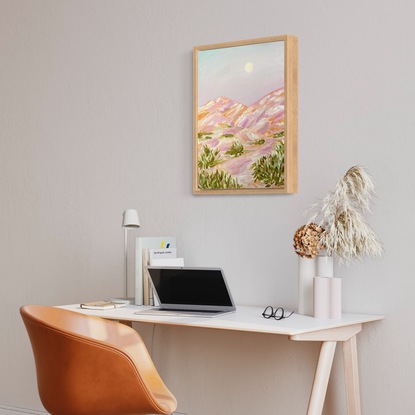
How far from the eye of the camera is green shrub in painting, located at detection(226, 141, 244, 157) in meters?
3.30

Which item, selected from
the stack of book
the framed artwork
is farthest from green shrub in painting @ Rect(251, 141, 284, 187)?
the stack of book

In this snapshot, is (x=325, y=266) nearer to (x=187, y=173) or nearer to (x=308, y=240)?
(x=308, y=240)

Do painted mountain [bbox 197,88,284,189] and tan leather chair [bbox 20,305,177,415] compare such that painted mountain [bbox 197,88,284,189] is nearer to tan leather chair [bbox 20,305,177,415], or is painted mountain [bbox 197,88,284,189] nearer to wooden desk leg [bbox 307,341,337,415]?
wooden desk leg [bbox 307,341,337,415]

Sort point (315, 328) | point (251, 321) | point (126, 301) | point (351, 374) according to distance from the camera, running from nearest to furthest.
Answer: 1. point (315, 328)
2. point (251, 321)
3. point (351, 374)
4. point (126, 301)

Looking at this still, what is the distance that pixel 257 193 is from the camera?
326 cm

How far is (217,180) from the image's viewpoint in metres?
3.36

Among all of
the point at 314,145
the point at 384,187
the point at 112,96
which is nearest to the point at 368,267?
the point at 384,187

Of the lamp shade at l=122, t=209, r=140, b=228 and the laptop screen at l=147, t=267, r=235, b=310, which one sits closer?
the laptop screen at l=147, t=267, r=235, b=310

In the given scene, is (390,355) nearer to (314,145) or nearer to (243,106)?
(314,145)

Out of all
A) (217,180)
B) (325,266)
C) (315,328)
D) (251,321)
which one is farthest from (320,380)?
(217,180)

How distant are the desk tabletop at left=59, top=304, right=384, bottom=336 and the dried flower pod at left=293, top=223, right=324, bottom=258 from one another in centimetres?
24

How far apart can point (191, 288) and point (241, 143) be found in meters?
0.64

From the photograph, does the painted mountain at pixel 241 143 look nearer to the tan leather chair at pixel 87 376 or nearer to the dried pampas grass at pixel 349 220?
the dried pampas grass at pixel 349 220

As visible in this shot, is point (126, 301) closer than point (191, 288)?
No
